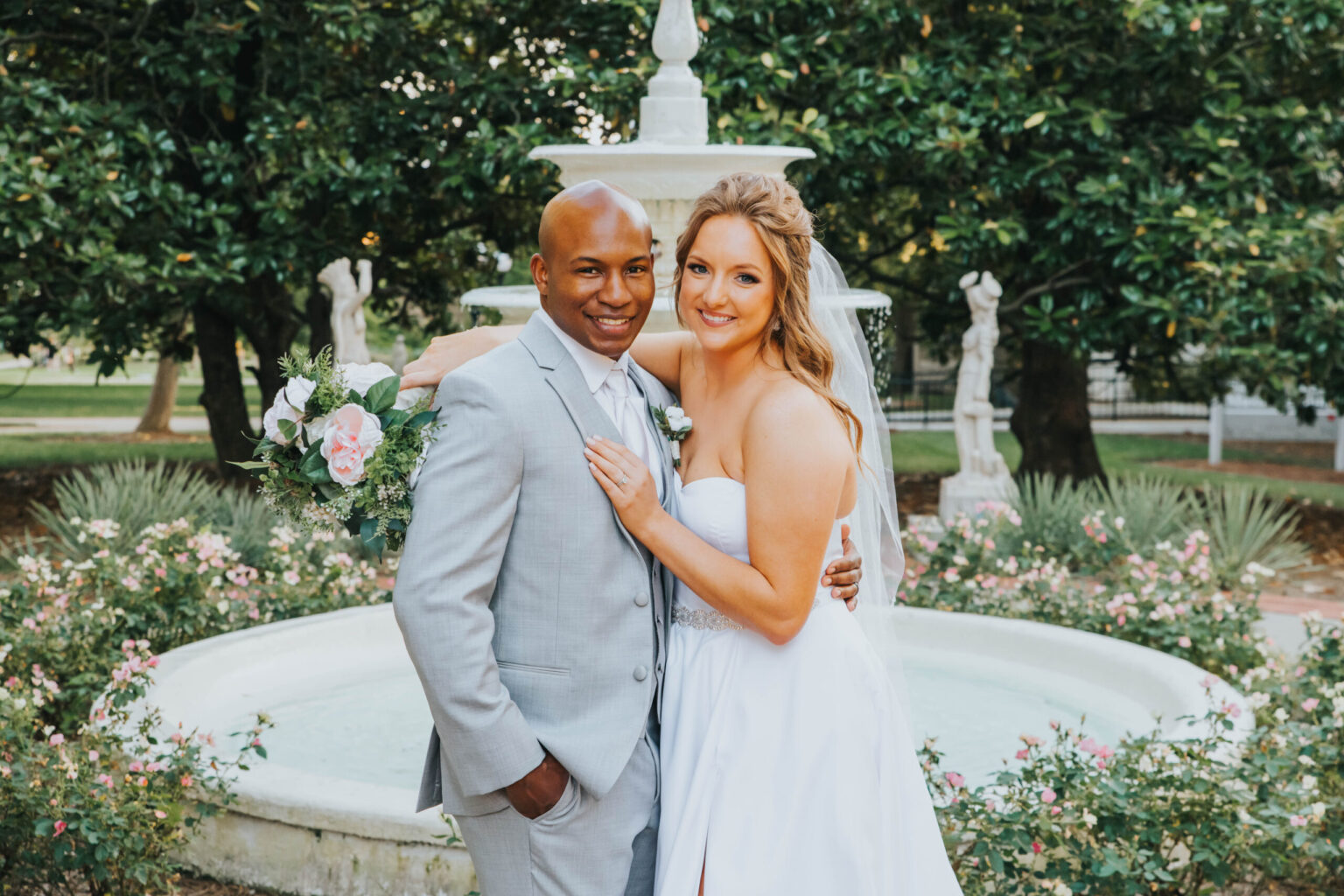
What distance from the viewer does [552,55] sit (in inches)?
430

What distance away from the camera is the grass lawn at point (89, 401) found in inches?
1082

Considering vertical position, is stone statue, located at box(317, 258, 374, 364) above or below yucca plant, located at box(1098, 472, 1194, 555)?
above

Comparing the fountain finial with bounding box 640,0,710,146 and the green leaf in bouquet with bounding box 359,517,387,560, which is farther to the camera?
the fountain finial with bounding box 640,0,710,146

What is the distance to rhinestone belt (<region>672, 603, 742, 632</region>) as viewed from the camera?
277cm

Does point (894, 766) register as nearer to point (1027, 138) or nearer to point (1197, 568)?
point (1197, 568)

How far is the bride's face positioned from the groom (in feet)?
0.74

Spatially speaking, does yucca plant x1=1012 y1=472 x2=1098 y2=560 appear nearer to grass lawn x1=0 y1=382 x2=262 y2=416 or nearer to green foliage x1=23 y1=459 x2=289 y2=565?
green foliage x1=23 y1=459 x2=289 y2=565

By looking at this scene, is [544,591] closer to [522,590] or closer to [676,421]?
[522,590]


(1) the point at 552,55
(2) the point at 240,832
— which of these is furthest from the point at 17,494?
(2) the point at 240,832

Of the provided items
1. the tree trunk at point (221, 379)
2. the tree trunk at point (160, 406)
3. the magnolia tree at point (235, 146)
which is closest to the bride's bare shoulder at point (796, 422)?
the magnolia tree at point (235, 146)

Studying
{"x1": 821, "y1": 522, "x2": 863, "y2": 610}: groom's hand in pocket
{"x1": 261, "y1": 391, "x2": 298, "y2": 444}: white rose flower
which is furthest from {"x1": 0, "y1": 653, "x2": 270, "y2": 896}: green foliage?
{"x1": 821, "y1": 522, "x2": 863, "y2": 610}: groom's hand in pocket

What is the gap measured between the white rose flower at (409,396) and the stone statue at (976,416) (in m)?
7.96

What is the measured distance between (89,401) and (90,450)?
42.7 feet

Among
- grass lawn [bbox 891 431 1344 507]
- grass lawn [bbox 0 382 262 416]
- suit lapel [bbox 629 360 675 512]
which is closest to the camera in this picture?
suit lapel [bbox 629 360 675 512]
